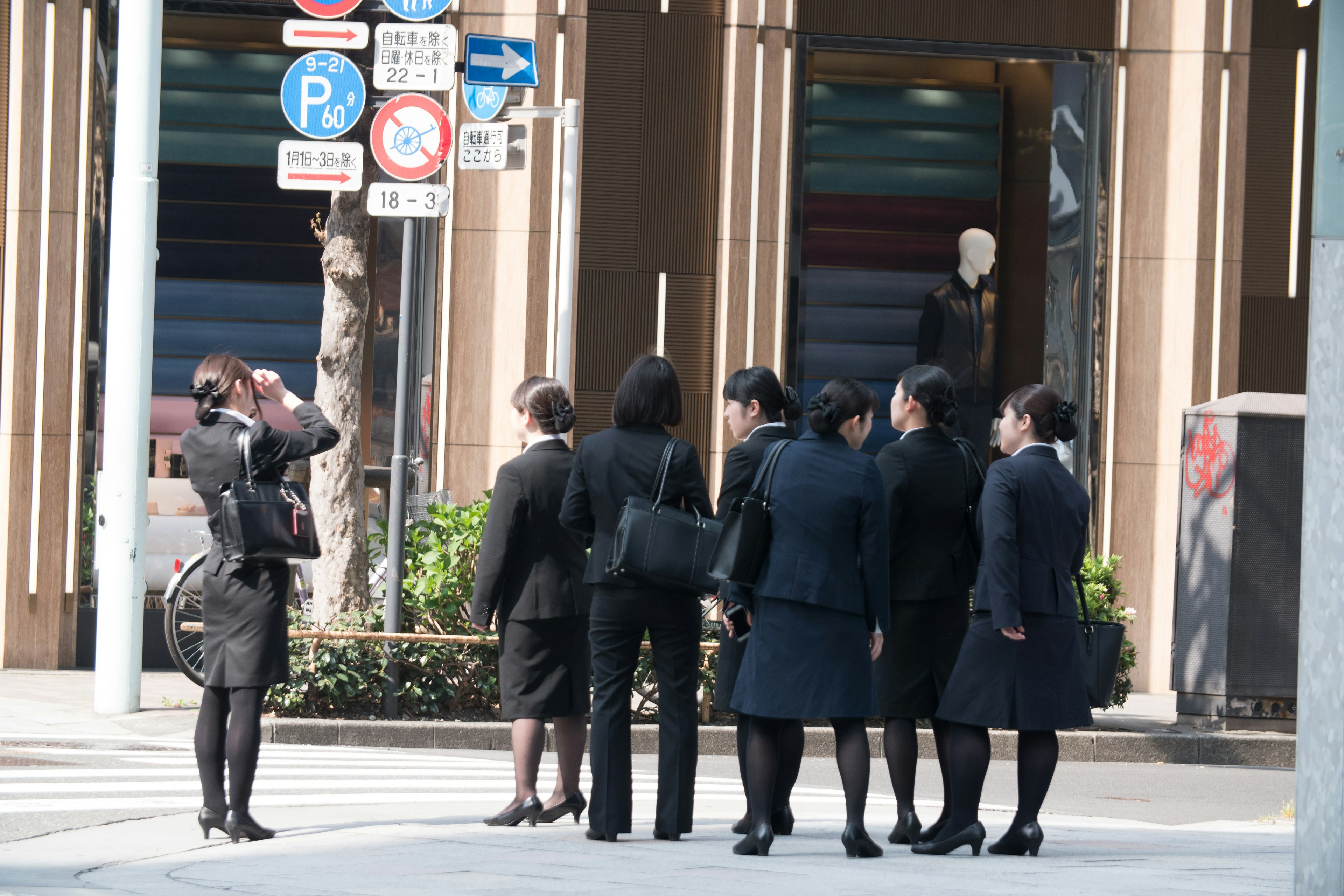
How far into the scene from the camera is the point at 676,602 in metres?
6.28

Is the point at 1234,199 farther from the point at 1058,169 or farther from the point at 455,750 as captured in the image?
the point at 455,750

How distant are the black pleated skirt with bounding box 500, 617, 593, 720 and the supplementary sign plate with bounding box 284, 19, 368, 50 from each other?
15.3 ft

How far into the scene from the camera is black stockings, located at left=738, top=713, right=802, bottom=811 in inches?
248

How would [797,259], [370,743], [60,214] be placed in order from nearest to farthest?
1. [370,743]
2. [60,214]
3. [797,259]

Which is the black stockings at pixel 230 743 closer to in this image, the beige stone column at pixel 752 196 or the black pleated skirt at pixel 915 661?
the black pleated skirt at pixel 915 661

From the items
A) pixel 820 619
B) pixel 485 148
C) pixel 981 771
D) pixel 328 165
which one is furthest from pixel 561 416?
pixel 485 148

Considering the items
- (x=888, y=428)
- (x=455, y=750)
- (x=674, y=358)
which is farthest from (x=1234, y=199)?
(x=455, y=750)

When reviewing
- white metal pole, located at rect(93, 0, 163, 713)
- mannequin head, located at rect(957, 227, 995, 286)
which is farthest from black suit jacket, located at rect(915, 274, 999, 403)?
white metal pole, located at rect(93, 0, 163, 713)

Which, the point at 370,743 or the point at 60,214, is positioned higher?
the point at 60,214

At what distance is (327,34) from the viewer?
32.8 feet

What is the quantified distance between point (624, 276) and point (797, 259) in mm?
1419

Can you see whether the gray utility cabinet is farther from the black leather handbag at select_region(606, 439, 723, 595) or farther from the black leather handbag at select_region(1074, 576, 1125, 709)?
the black leather handbag at select_region(606, 439, 723, 595)

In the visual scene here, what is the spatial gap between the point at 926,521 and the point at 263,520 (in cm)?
251

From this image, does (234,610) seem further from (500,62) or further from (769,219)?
(769,219)
